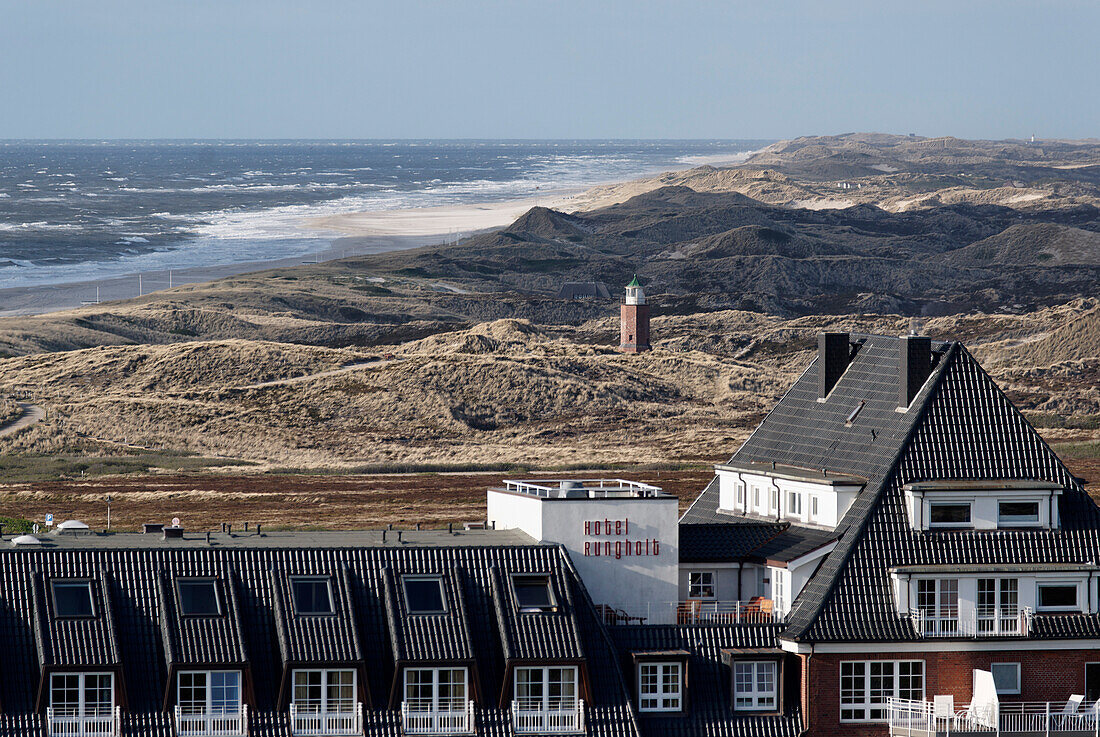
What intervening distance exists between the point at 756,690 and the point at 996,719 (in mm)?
4325

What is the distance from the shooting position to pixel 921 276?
599ft

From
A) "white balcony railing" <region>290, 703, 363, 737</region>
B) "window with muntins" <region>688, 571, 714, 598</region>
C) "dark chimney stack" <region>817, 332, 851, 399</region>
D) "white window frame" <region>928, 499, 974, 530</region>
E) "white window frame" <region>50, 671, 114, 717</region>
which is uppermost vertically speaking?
"dark chimney stack" <region>817, 332, 851, 399</region>

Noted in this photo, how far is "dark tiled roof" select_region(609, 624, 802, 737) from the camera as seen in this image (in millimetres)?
29641

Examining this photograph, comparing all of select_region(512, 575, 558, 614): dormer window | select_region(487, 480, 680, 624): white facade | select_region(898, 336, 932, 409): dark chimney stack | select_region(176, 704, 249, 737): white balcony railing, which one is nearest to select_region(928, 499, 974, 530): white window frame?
select_region(898, 336, 932, 409): dark chimney stack

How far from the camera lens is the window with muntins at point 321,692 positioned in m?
27.7

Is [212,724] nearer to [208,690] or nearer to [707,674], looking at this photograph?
[208,690]

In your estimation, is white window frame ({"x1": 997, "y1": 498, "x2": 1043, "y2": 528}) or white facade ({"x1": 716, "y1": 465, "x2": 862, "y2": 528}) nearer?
white window frame ({"x1": 997, "y1": 498, "x2": 1043, "y2": 528})

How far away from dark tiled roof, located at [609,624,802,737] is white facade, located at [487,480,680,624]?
1812 millimetres

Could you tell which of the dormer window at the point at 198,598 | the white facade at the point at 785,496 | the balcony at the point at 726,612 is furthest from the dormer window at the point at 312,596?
the white facade at the point at 785,496

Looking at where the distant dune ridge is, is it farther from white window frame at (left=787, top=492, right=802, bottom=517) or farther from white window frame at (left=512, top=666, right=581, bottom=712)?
white window frame at (left=512, top=666, right=581, bottom=712)

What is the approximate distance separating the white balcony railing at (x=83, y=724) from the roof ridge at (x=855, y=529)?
38.8ft

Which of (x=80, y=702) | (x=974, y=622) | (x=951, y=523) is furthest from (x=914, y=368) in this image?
(x=80, y=702)

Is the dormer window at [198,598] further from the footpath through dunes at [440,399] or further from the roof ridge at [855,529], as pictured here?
the footpath through dunes at [440,399]

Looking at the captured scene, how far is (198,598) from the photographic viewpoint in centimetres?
2780
